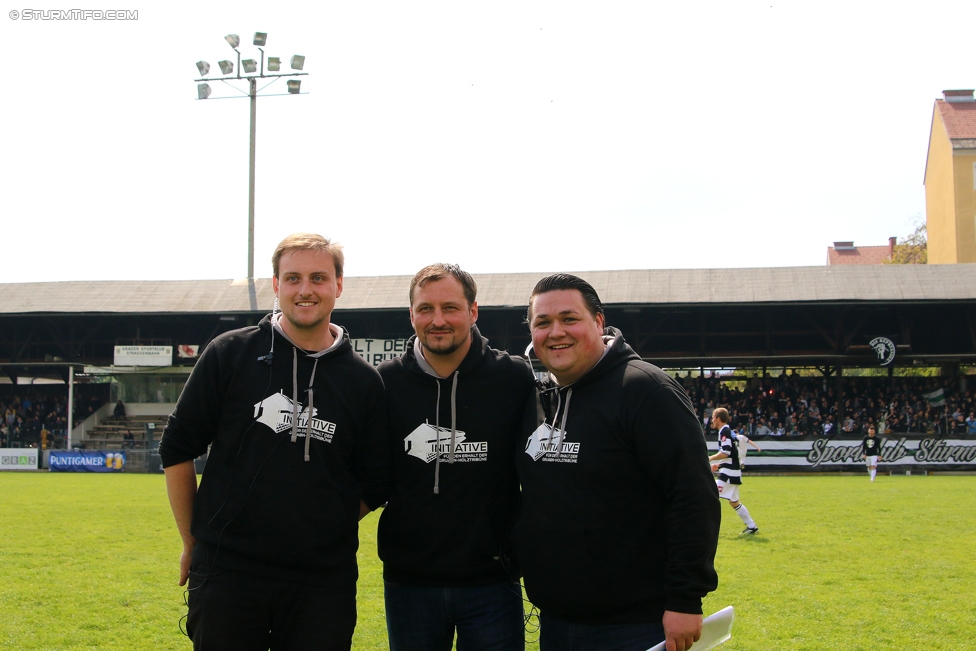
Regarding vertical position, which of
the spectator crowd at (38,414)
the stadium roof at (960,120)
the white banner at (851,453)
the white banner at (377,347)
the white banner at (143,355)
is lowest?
the spectator crowd at (38,414)

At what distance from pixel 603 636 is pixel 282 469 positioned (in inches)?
52.5

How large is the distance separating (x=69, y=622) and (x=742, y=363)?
25156mm

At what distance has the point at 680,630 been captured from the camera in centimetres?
283

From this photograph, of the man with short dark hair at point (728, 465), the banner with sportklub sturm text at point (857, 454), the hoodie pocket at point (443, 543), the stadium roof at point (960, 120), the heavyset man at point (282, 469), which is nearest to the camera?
the heavyset man at point (282, 469)

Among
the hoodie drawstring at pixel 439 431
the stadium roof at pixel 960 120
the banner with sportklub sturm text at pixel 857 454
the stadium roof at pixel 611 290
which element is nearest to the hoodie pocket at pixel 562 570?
the hoodie drawstring at pixel 439 431

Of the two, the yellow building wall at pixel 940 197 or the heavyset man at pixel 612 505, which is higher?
the yellow building wall at pixel 940 197

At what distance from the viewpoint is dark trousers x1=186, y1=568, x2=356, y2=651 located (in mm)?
3006

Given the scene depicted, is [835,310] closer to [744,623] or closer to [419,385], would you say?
[744,623]

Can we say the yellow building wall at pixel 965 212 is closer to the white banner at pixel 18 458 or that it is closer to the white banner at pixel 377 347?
the white banner at pixel 377 347

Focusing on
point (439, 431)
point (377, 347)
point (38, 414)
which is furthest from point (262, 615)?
point (38, 414)

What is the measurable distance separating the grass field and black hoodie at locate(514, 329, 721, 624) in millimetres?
3068

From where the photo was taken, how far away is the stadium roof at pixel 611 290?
25.9m

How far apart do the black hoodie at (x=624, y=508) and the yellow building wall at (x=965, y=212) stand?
150 feet

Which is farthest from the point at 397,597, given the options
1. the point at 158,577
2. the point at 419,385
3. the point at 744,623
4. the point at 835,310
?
the point at 835,310
